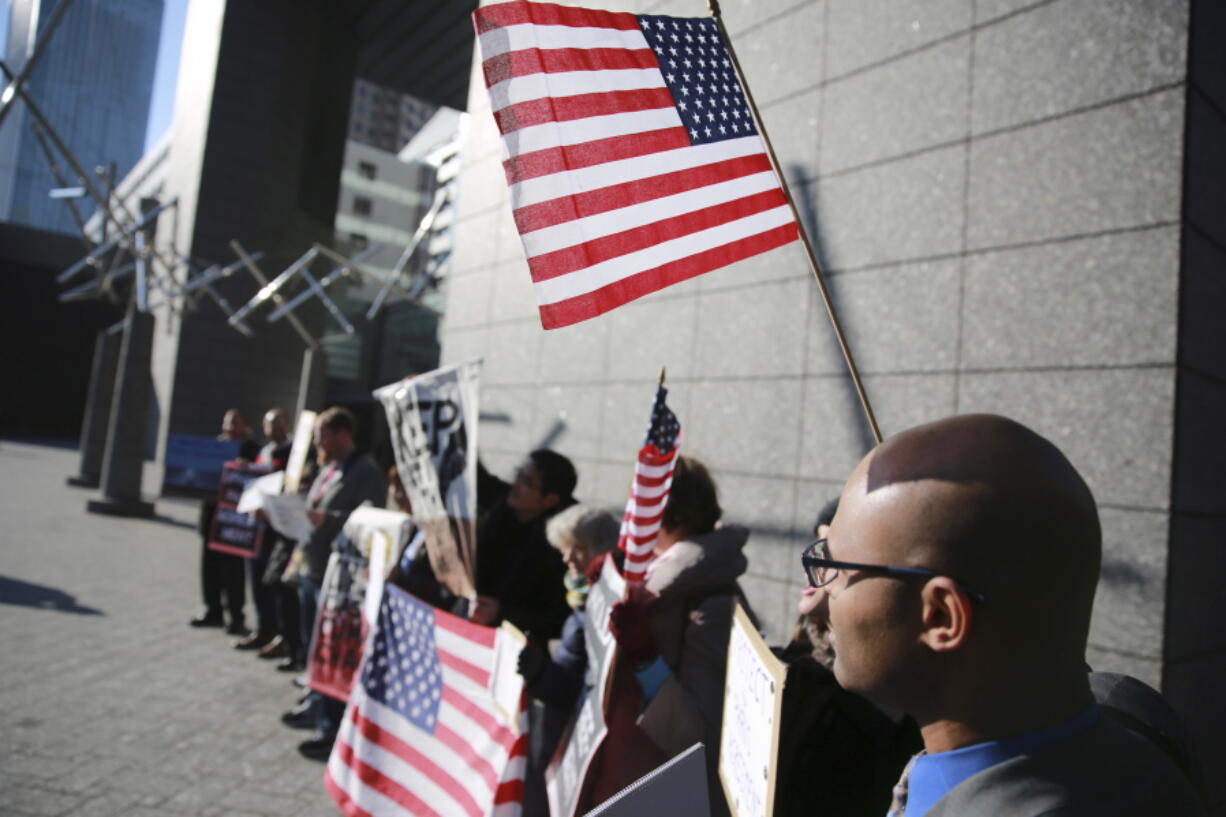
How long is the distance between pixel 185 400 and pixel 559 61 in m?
23.1

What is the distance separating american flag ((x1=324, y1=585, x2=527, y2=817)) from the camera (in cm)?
321

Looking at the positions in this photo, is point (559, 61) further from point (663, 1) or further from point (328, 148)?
point (328, 148)

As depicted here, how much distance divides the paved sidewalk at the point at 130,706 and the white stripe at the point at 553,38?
3.56 metres

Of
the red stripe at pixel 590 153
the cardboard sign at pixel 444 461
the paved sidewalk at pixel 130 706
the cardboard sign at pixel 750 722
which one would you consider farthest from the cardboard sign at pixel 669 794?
the paved sidewalk at pixel 130 706

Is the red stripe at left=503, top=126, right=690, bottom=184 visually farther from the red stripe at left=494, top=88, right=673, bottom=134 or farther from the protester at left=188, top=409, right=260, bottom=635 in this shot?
the protester at left=188, top=409, right=260, bottom=635

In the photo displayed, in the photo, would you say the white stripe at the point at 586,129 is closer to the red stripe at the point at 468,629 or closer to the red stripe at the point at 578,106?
the red stripe at the point at 578,106

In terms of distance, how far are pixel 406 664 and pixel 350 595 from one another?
4.76 feet

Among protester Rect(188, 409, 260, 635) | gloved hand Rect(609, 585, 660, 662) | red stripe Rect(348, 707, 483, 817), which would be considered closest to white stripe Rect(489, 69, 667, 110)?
gloved hand Rect(609, 585, 660, 662)

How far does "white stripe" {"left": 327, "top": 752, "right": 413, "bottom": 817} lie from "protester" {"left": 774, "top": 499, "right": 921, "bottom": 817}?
206 centimetres

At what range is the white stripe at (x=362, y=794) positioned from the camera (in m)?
3.57

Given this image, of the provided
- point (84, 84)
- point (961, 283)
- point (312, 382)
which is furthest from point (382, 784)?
point (84, 84)

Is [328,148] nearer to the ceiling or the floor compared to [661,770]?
nearer to the ceiling

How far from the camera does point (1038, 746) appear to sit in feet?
3.31

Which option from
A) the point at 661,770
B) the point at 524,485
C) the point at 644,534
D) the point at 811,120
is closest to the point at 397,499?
the point at 524,485
